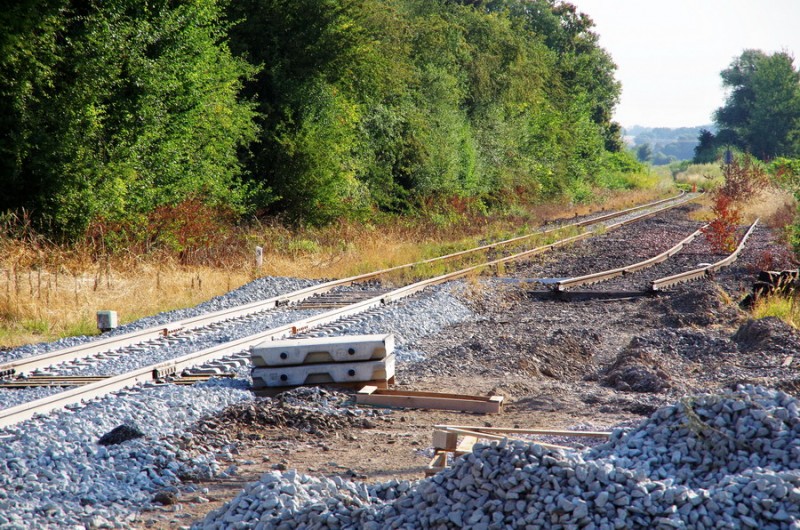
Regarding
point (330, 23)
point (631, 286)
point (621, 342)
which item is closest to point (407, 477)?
point (621, 342)

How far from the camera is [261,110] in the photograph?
25.1m

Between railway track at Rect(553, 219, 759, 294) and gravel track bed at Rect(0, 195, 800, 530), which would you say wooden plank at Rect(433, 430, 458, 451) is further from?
railway track at Rect(553, 219, 759, 294)

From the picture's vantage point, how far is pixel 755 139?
110 m

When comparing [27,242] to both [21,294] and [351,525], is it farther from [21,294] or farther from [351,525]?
[351,525]

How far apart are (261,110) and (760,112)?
10052 centimetres

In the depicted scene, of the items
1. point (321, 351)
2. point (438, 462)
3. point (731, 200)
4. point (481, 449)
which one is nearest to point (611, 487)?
point (481, 449)

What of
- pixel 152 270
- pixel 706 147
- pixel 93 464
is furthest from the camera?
pixel 706 147

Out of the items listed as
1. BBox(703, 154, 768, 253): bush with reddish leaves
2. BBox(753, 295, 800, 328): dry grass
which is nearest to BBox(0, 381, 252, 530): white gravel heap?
BBox(753, 295, 800, 328): dry grass

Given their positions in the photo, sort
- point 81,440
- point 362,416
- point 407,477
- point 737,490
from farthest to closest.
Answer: point 362,416
point 81,440
point 407,477
point 737,490

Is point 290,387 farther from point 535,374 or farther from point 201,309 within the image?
point 201,309

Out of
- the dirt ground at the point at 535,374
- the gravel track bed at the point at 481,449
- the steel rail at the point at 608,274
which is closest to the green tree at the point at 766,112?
the steel rail at the point at 608,274

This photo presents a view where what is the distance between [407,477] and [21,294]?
906 cm

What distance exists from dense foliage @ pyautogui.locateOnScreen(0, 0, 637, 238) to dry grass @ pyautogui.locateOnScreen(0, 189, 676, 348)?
140 cm

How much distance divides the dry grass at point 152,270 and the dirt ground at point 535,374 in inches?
181
